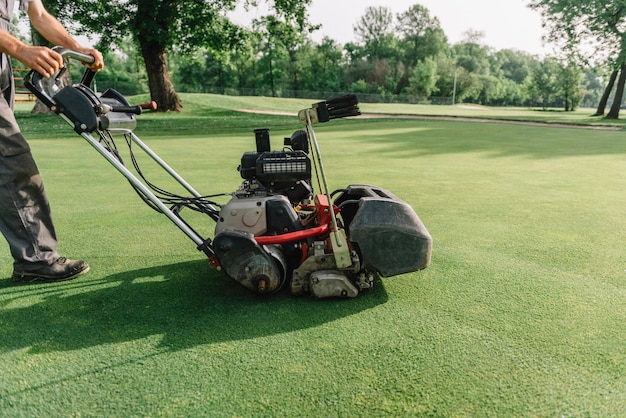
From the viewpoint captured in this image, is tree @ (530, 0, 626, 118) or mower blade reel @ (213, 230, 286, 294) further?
tree @ (530, 0, 626, 118)

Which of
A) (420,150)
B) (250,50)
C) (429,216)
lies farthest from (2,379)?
(250,50)

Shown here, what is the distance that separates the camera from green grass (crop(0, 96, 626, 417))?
1.80m

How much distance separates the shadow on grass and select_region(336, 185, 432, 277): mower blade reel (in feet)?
0.83

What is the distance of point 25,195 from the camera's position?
2.91 metres

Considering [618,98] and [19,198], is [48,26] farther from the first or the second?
[618,98]

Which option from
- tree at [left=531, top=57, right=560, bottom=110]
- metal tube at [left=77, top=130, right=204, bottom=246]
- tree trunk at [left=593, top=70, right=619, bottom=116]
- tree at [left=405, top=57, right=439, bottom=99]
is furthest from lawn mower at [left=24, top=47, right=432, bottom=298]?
tree at [left=531, top=57, right=560, bottom=110]

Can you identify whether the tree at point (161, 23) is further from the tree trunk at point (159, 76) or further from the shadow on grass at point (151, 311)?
the shadow on grass at point (151, 311)

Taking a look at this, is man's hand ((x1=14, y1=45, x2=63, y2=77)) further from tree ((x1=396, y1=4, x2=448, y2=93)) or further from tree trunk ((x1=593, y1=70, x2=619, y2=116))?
tree ((x1=396, y1=4, x2=448, y2=93))

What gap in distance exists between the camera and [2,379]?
195cm

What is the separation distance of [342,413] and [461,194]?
422 centimetres

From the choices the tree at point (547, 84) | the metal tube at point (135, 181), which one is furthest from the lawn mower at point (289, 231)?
the tree at point (547, 84)

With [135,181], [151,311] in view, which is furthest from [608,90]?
[151,311]

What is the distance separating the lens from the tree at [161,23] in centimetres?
2095

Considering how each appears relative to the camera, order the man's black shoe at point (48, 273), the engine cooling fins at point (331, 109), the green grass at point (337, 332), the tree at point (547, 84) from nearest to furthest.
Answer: the green grass at point (337, 332)
the engine cooling fins at point (331, 109)
the man's black shoe at point (48, 273)
the tree at point (547, 84)
